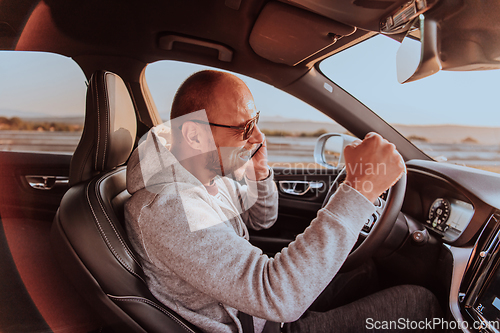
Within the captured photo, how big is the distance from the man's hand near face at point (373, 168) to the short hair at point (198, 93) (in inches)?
20.3

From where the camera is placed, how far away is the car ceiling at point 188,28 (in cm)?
143

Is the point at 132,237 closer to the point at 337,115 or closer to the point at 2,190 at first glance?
the point at 337,115

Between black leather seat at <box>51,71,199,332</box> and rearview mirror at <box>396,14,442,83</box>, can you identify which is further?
rearview mirror at <box>396,14,442,83</box>

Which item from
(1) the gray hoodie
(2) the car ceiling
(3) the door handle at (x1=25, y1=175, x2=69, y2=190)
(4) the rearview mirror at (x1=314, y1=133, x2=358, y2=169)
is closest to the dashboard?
(4) the rearview mirror at (x1=314, y1=133, x2=358, y2=169)

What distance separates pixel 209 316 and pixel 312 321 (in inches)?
16.0

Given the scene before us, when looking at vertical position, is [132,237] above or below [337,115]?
below

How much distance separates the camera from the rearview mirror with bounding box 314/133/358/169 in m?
1.87

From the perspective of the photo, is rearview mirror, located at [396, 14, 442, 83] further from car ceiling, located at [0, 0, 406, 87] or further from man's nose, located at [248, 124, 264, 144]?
man's nose, located at [248, 124, 264, 144]

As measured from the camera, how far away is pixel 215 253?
30.6 inches

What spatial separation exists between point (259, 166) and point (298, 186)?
913 millimetres

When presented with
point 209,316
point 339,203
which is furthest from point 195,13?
point 209,316

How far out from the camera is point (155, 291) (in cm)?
97

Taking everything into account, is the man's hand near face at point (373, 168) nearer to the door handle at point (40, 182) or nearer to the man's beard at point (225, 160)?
the man's beard at point (225, 160)

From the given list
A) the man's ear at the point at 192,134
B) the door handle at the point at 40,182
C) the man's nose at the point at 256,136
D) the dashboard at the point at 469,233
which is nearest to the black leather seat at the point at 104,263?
the man's ear at the point at 192,134
